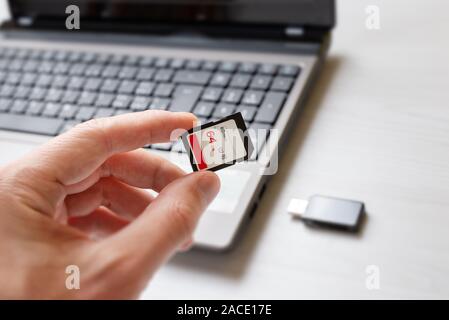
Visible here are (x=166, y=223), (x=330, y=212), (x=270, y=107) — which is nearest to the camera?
(x=166, y=223)

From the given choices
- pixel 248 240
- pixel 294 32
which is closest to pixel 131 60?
pixel 294 32

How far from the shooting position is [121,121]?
0.49 metres

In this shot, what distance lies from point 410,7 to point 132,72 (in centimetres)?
42

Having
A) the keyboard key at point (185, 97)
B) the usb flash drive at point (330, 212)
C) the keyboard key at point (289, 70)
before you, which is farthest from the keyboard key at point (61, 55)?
the usb flash drive at point (330, 212)

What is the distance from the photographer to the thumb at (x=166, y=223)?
0.40 meters

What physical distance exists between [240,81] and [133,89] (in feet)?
0.46

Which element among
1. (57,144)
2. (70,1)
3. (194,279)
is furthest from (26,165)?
(70,1)

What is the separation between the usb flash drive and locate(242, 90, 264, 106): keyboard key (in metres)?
0.15

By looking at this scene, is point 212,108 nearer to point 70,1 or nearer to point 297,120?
point 297,120

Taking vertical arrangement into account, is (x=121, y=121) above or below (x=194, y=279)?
above

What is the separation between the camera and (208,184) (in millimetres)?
461

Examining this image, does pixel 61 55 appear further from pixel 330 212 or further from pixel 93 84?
pixel 330 212

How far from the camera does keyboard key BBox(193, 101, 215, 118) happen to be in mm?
634

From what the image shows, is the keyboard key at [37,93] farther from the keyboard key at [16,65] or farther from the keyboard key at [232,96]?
the keyboard key at [232,96]
